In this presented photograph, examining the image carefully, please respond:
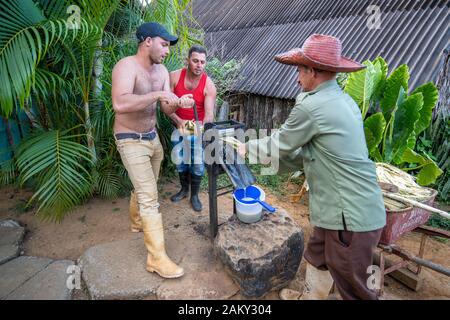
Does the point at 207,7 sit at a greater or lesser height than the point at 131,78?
greater

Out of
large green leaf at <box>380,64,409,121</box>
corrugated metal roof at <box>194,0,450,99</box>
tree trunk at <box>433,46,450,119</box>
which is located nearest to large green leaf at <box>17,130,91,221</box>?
large green leaf at <box>380,64,409,121</box>

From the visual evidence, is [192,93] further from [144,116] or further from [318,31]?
[318,31]

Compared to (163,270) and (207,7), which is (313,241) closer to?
(163,270)

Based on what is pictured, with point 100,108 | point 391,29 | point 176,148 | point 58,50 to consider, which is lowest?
point 176,148

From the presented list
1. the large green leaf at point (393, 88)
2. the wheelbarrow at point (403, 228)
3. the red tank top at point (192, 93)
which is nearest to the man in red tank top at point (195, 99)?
the red tank top at point (192, 93)

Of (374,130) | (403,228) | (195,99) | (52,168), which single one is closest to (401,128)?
(374,130)

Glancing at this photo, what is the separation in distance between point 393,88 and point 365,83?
364 millimetres

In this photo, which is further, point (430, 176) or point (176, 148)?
point (176, 148)

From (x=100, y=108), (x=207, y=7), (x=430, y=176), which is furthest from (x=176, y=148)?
(x=207, y=7)

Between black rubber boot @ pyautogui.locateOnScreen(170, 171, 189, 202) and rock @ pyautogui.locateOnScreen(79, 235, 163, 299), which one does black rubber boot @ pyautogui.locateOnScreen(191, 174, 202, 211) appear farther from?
rock @ pyautogui.locateOnScreen(79, 235, 163, 299)

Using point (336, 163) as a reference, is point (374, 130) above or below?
below

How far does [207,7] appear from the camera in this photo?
37.6 feet

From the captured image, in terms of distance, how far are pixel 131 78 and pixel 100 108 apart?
1.44m

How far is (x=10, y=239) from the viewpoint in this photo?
11.4 ft
